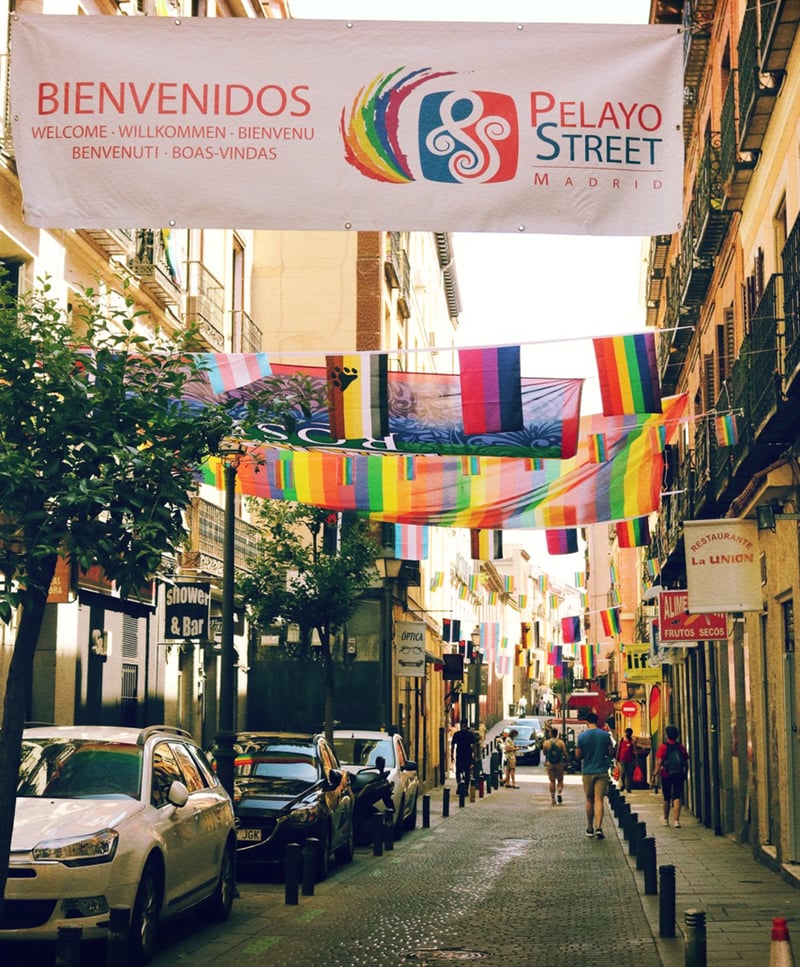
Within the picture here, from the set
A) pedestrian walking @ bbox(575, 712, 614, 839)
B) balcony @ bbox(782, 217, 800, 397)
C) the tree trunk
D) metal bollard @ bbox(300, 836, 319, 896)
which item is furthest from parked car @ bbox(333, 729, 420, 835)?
the tree trunk

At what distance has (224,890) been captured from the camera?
13672 millimetres

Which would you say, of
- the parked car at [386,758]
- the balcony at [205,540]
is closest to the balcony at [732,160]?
the parked car at [386,758]

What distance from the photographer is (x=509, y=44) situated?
7398 millimetres

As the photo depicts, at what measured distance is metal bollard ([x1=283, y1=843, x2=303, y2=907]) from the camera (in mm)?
14477

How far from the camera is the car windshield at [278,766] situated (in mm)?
17891

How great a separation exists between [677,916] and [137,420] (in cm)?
731

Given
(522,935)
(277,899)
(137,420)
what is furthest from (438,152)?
(277,899)

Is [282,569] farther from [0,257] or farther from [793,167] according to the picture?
[793,167]

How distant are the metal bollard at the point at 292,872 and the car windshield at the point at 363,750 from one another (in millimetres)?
9309

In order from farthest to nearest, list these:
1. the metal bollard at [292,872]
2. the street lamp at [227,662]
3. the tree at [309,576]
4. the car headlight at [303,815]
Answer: the tree at [309,576] → the car headlight at [303,815] → the street lamp at [227,662] → the metal bollard at [292,872]

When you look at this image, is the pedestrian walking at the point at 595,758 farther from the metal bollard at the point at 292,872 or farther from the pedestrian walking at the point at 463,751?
the pedestrian walking at the point at 463,751

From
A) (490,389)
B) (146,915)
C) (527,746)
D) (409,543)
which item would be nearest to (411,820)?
Result: (409,543)

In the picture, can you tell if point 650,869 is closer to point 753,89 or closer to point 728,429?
point 728,429

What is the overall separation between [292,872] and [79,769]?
338 centimetres
